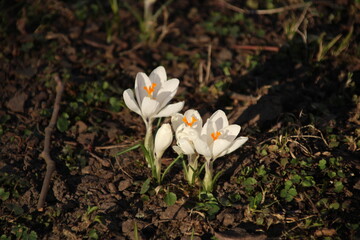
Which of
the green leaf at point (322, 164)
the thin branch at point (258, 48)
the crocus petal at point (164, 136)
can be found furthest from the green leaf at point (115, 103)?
the green leaf at point (322, 164)

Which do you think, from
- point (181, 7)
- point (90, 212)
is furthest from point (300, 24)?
point (90, 212)

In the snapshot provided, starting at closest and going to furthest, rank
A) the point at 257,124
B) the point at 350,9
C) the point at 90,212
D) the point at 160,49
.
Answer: the point at 90,212
the point at 257,124
the point at 160,49
the point at 350,9

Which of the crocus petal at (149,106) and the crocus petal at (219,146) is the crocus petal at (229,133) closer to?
the crocus petal at (219,146)

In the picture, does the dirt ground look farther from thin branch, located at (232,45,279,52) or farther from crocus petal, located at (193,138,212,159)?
crocus petal, located at (193,138,212,159)

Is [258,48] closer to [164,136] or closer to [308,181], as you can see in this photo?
[308,181]

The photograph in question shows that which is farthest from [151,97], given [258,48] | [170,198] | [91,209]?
[258,48]

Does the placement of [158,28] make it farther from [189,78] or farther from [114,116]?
[114,116]
